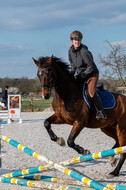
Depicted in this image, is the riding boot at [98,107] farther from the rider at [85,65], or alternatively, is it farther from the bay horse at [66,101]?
the bay horse at [66,101]

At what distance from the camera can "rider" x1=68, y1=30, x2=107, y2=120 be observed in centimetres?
553

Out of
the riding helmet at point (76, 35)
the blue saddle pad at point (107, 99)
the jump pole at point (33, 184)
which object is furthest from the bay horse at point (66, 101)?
the jump pole at point (33, 184)

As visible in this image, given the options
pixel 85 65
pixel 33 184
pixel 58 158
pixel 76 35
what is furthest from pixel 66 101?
pixel 58 158

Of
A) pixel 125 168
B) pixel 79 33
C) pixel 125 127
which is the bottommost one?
pixel 125 168

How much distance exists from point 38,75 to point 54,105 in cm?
80

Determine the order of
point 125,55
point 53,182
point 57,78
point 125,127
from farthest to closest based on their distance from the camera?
point 125,55 < point 125,127 < point 57,78 < point 53,182

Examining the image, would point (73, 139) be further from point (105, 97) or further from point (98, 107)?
point (105, 97)

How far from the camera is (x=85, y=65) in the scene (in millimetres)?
5680

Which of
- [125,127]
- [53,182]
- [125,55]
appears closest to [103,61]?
[125,55]

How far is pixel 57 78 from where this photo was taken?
5484mm

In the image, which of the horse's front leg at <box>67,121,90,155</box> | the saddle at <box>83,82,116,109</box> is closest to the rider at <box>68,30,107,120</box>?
the saddle at <box>83,82,116,109</box>

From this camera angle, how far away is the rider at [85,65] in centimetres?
553

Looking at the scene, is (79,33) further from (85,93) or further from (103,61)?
(103,61)

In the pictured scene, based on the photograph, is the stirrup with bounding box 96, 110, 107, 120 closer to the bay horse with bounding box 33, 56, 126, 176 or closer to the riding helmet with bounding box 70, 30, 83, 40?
the bay horse with bounding box 33, 56, 126, 176
